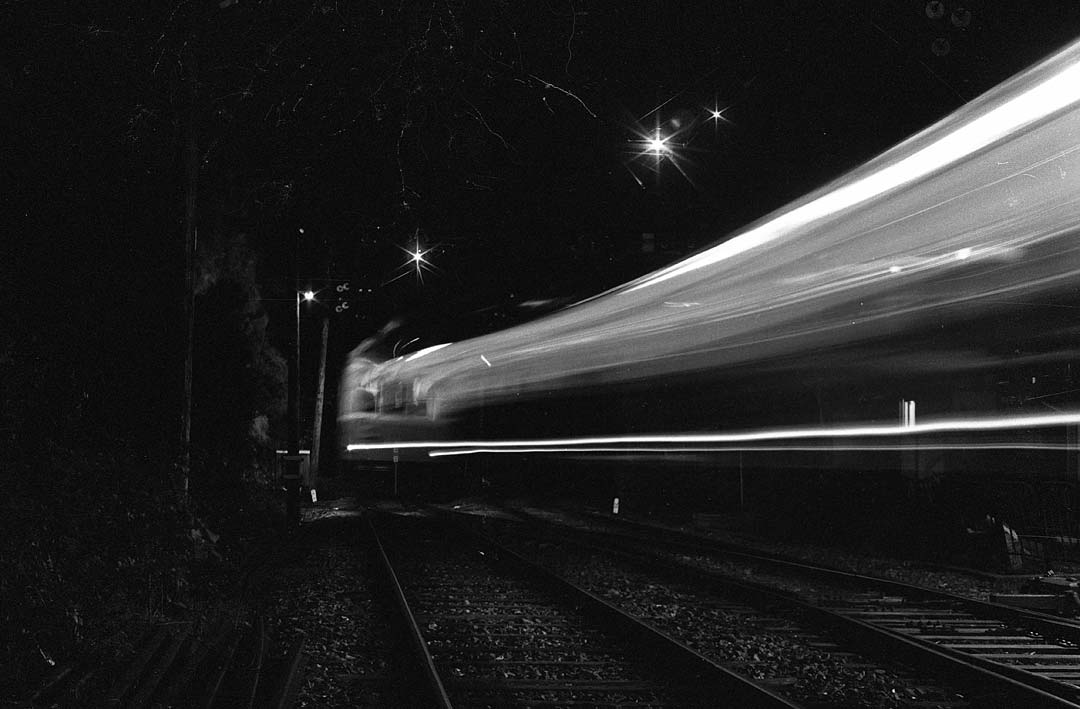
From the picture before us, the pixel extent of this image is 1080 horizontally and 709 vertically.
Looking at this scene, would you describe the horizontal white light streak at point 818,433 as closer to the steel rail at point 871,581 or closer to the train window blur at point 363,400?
the steel rail at point 871,581

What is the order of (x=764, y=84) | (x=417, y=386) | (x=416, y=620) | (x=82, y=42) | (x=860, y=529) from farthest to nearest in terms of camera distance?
1. (x=417, y=386)
2. (x=860, y=529)
3. (x=764, y=84)
4. (x=82, y=42)
5. (x=416, y=620)

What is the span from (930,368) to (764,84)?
4.75 meters

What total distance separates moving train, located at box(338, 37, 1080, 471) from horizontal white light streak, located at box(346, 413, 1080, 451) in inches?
1.4

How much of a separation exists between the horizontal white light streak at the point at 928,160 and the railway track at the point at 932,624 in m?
4.16

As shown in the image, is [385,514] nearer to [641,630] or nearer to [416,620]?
[416,620]

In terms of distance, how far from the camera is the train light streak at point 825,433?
1333 cm

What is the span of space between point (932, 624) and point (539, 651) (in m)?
3.59

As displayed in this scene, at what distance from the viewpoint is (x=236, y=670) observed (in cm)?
720

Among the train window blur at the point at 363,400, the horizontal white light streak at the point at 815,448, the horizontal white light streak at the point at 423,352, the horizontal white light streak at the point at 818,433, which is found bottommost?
the horizontal white light streak at the point at 815,448

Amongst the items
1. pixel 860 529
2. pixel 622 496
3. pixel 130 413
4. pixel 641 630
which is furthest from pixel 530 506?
pixel 641 630

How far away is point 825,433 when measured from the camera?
15938mm

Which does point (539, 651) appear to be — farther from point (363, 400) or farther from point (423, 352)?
point (363, 400)

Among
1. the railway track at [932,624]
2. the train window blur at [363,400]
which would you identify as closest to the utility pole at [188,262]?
the railway track at [932,624]

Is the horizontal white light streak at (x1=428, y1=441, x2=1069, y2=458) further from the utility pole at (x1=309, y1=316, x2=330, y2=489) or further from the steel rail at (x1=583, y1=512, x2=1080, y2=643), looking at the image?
the utility pole at (x1=309, y1=316, x2=330, y2=489)
